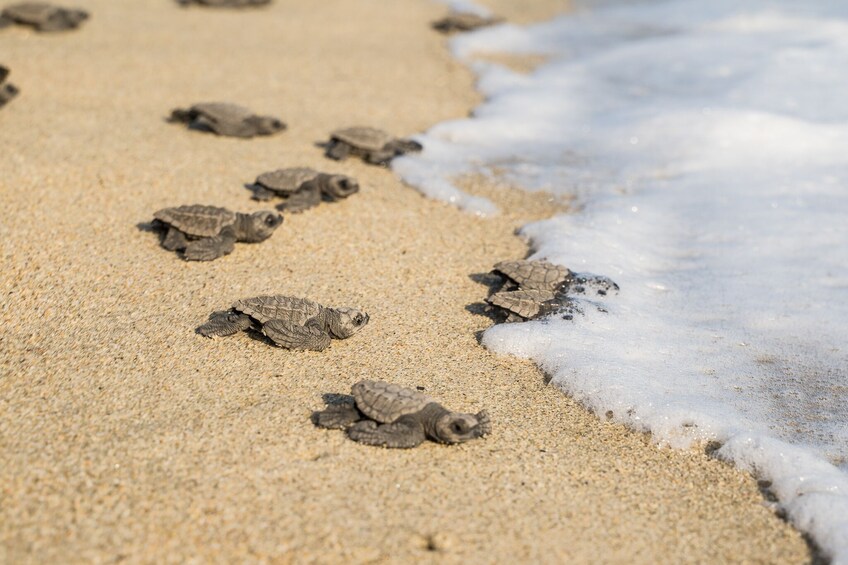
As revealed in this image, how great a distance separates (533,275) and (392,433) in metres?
1.85

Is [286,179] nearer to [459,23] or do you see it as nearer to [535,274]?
[535,274]

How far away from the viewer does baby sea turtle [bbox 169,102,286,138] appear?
292 inches

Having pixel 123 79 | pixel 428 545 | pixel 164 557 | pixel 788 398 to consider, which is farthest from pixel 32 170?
pixel 788 398

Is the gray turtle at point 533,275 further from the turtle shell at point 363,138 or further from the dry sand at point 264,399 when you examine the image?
the turtle shell at point 363,138

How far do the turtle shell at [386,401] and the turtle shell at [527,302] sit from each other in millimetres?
1205

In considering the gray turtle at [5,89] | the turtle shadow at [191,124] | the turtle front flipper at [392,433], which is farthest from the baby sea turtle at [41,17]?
the turtle front flipper at [392,433]

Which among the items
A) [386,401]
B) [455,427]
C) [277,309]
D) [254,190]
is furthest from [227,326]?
[254,190]

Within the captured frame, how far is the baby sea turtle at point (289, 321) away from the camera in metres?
4.38

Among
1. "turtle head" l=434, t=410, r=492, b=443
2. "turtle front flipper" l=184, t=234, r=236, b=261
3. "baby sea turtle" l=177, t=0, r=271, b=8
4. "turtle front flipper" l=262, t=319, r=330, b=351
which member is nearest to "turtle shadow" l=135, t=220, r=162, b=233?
"turtle front flipper" l=184, t=234, r=236, b=261

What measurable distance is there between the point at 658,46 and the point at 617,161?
14.9ft

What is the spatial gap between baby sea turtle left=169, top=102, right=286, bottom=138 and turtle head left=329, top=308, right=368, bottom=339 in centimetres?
350

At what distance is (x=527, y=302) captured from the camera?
489 centimetres

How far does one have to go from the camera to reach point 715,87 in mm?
9859

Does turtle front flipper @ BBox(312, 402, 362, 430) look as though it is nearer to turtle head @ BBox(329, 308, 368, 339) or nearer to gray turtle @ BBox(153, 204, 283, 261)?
turtle head @ BBox(329, 308, 368, 339)
